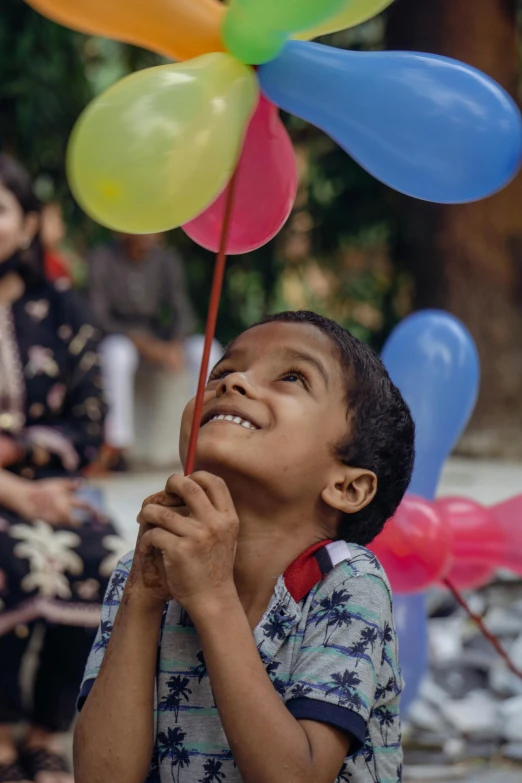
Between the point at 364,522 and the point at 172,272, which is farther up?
the point at 172,272

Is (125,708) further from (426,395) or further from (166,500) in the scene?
(426,395)

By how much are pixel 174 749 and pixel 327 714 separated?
0.72ft

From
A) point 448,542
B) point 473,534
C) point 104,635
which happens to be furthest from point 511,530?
point 104,635

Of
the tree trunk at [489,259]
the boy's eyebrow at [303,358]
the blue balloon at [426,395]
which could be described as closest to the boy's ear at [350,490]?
the boy's eyebrow at [303,358]

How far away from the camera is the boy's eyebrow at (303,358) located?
1.56 metres

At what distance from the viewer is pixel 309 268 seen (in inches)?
347

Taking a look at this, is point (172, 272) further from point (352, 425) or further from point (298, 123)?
point (352, 425)

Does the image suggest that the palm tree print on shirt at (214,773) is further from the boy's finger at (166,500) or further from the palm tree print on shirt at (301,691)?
the boy's finger at (166,500)

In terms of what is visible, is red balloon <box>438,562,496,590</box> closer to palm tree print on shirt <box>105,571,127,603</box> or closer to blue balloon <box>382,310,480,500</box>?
blue balloon <box>382,310,480,500</box>

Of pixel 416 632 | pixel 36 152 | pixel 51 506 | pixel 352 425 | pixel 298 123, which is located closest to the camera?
pixel 352 425

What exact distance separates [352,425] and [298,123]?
22.2ft

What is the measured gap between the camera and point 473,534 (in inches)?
95.6

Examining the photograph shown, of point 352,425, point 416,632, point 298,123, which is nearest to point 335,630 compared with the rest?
point 352,425

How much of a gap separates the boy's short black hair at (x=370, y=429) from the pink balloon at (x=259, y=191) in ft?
0.68
